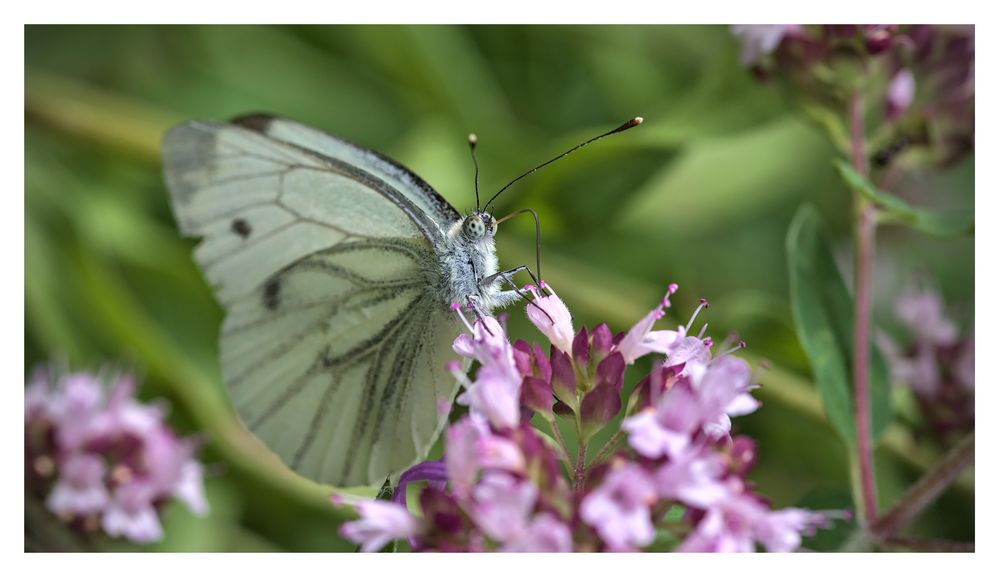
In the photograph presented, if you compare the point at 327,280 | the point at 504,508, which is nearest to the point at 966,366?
the point at 327,280

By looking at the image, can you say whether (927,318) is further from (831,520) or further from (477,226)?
(477,226)

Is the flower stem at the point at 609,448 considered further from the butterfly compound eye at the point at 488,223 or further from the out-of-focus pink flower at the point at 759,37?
the out-of-focus pink flower at the point at 759,37

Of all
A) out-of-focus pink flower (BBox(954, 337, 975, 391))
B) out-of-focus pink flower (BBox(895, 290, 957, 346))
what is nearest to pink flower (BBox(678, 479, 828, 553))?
out-of-focus pink flower (BBox(954, 337, 975, 391))

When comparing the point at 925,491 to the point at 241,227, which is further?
the point at 241,227

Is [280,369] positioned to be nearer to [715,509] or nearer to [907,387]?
[715,509]

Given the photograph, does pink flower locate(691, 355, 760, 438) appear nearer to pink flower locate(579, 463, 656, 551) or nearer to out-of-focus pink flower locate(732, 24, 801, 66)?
pink flower locate(579, 463, 656, 551)
